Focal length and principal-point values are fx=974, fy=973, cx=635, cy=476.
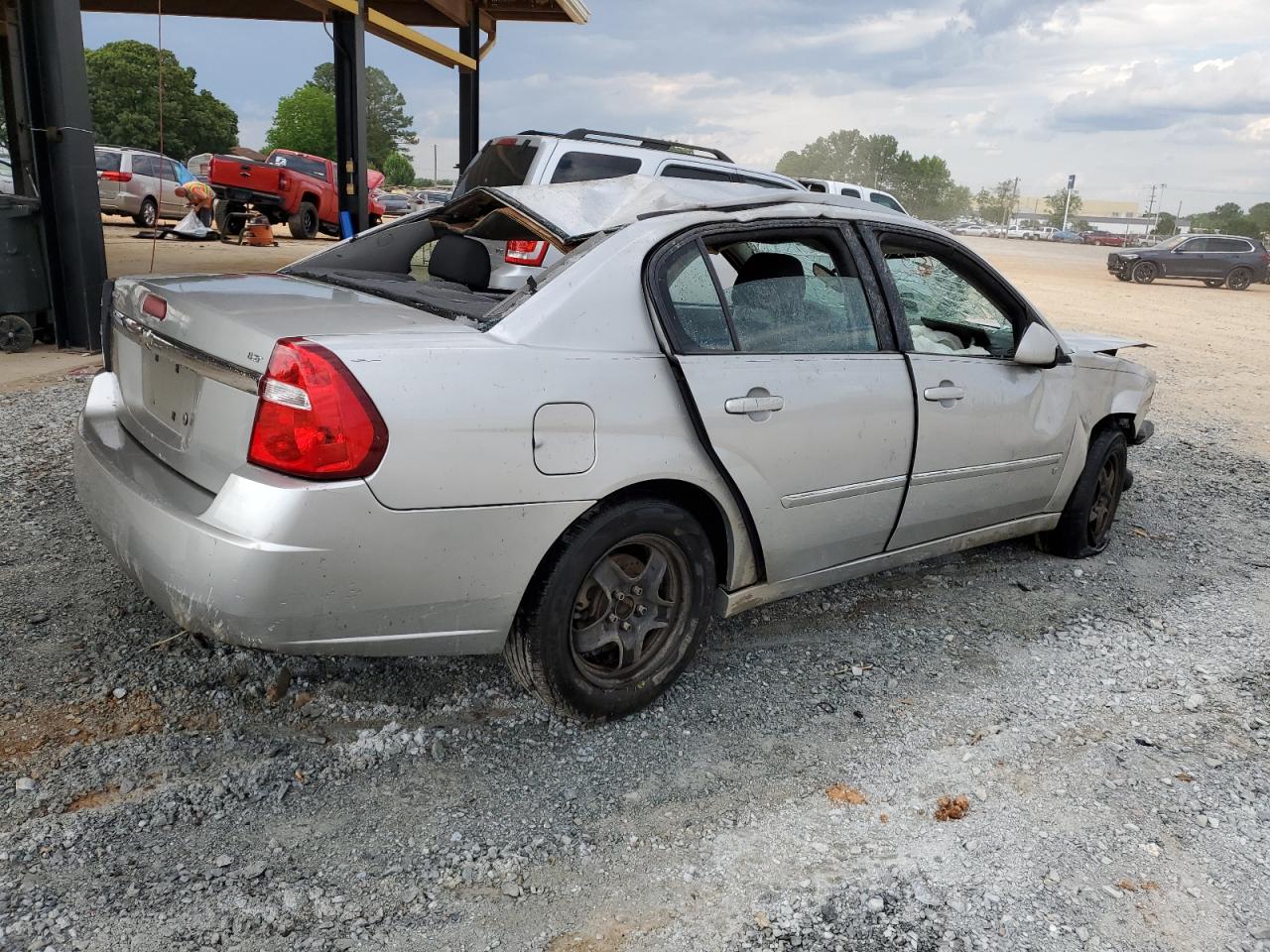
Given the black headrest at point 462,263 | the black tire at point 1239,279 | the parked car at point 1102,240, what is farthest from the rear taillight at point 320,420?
the parked car at point 1102,240

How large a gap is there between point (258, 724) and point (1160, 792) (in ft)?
8.51

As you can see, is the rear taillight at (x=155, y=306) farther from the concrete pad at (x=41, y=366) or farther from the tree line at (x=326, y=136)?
the tree line at (x=326, y=136)

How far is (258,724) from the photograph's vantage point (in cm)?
282

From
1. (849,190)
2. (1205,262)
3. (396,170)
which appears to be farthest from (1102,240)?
(849,190)

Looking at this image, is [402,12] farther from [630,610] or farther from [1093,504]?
[630,610]

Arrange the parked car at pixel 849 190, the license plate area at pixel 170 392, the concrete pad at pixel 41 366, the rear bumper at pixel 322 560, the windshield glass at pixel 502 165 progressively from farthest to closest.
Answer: the parked car at pixel 849 190
the windshield glass at pixel 502 165
the concrete pad at pixel 41 366
the license plate area at pixel 170 392
the rear bumper at pixel 322 560

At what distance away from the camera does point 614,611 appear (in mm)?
2869

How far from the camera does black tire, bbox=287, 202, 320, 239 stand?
22.1 m

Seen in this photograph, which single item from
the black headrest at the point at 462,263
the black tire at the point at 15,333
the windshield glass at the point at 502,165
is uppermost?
the windshield glass at the point at 502,165

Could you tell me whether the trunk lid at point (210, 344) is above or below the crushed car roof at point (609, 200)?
below

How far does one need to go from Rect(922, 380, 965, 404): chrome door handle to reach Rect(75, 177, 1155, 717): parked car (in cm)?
2

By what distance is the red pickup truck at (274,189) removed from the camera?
69.7ft

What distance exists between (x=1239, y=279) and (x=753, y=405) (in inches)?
1169

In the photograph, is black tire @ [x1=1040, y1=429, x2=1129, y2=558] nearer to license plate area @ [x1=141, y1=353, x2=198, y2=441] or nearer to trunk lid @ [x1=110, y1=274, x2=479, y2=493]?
trunk lid @ [x1=110, y1=274, x2=479, y2=493]
